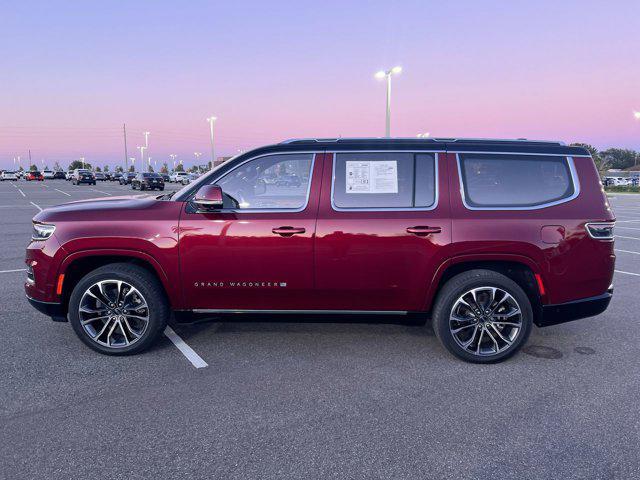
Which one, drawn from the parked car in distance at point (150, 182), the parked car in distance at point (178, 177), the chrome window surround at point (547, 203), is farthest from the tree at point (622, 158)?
the chrome window surround at point (547, 203)

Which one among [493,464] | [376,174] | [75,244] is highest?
[376,174]

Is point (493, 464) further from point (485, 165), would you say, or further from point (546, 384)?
point (485, 165)

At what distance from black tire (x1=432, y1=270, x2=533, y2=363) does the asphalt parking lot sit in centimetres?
12

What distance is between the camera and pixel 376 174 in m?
3.98

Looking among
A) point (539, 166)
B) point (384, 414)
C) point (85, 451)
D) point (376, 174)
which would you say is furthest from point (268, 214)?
point (539, 166)

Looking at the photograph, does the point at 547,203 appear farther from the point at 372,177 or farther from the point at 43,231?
the point at 43,231

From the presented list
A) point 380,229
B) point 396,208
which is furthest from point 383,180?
point 380,229

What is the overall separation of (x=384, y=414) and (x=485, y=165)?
2.29m

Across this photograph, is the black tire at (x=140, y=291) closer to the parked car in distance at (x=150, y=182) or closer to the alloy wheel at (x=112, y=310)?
the alloy wheel at (x=112, y=310)

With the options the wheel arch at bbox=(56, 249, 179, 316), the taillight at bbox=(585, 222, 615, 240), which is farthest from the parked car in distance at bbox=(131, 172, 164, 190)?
the taillight at bbox=(585, 222, 615, 240)

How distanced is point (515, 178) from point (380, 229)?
1.29 m

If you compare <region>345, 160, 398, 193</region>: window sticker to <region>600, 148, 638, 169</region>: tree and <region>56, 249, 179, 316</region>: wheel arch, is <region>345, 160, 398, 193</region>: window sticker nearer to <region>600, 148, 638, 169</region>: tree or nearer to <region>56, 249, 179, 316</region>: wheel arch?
<region>56, 249, 179, 316</region>: wheel arch

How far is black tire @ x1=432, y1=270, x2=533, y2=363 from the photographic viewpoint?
3.93 metres

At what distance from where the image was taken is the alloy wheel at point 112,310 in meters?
4.08
